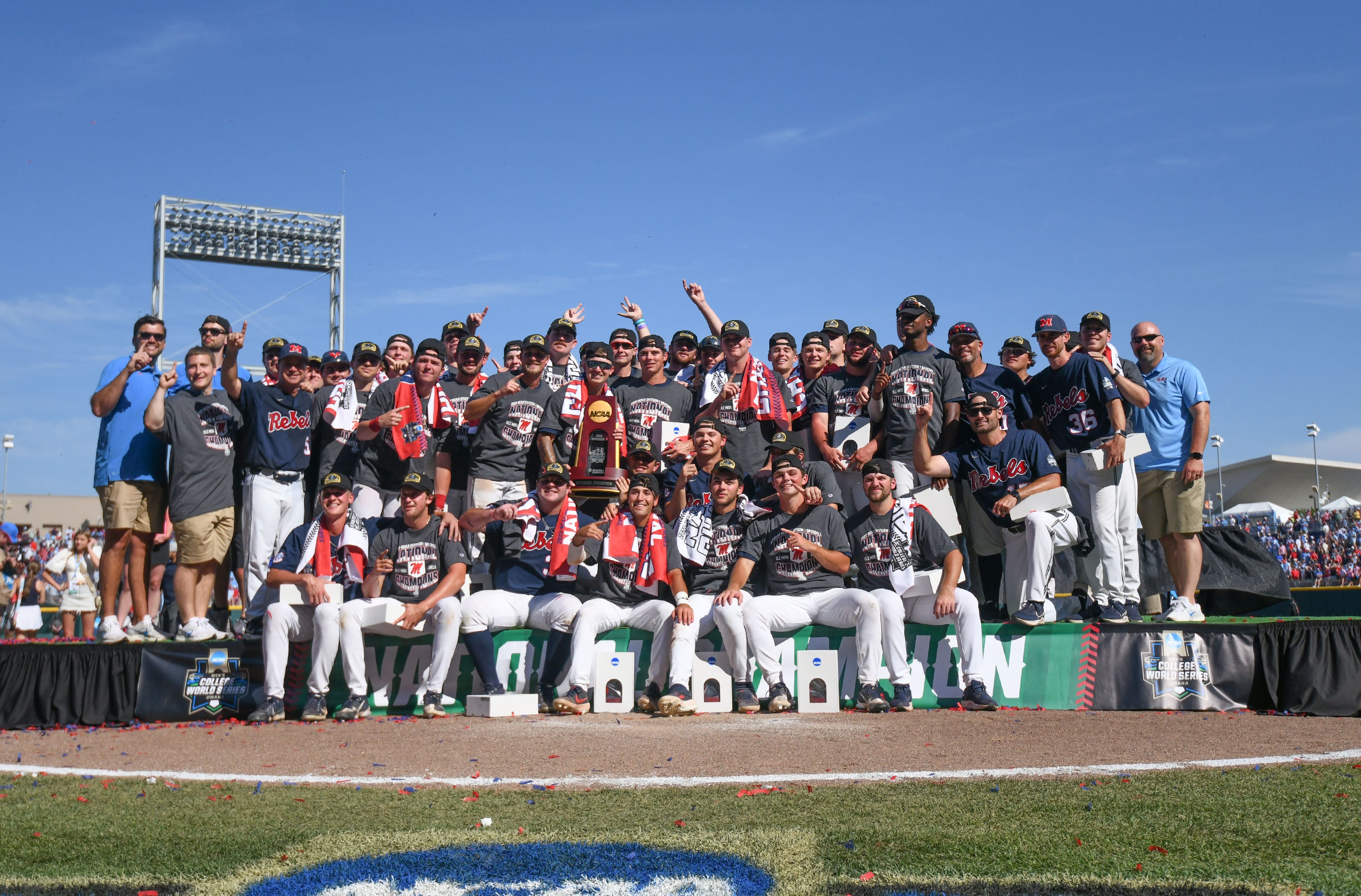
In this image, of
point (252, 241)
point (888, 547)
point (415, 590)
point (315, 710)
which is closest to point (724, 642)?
point (888, 547)

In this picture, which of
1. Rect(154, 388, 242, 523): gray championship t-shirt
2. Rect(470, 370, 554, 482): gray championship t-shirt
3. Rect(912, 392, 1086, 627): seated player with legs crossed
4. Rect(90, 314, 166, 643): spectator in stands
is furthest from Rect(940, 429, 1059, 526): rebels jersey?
Rect(90, 314, 166, 643): spectator in stands

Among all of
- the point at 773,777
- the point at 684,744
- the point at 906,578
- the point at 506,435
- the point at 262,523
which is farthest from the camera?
the point at 506,435

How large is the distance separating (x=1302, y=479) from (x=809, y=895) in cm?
5838

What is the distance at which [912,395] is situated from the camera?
29.9 ft

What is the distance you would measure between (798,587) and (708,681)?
3.28ft

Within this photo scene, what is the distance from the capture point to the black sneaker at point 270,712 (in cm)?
812

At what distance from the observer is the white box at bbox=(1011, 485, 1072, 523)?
8.16m

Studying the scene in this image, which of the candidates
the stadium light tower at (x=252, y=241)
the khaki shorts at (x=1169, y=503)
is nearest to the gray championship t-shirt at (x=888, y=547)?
the khaki shorts at (x=1169, y=503)

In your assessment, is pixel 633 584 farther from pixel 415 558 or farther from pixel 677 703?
pixel 415 558

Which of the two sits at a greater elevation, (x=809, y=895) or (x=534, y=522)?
(x=534, y=522)

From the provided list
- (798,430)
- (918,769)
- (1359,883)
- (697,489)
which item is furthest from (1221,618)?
(1359,883)

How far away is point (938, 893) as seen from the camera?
3.46 meters

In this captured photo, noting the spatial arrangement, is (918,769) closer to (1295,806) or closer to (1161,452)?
(1295,806)

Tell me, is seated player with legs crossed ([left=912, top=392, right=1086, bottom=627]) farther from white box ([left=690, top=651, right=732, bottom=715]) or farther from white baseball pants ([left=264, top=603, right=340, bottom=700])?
white baseball pants ([left=264, top=603, right=340, bottom=700])
